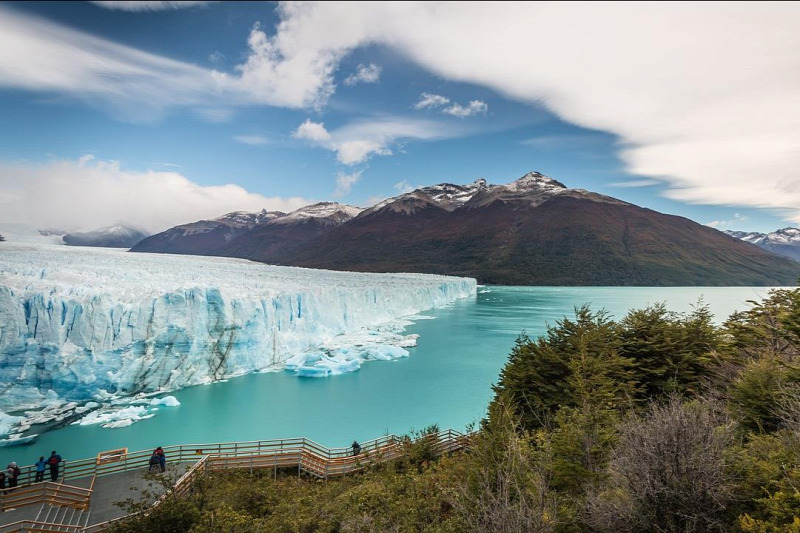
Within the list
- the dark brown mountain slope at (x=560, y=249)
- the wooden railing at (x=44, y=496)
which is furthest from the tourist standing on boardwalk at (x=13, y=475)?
the dark brown mountain slope at (x=560, y=249)

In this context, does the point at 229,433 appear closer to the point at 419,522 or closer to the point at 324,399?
the point at 324,399

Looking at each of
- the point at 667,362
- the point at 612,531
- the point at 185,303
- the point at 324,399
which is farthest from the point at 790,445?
the point at 185,303

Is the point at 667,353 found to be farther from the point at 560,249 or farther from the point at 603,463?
the point at 560,249

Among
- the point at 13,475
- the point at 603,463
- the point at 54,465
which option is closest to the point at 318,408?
the point at 54,465

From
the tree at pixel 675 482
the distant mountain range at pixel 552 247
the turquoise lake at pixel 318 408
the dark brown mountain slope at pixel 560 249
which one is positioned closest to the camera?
the tree at pixel 675 482

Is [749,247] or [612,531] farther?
[749,247]

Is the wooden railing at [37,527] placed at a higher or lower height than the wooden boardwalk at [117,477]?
higher

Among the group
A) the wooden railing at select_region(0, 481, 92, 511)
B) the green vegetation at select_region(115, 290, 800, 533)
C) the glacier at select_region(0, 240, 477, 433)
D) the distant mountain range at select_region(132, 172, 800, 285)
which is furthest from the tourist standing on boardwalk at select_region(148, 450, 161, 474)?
the distant mountain range at select_region(132, 172, 800, 285)

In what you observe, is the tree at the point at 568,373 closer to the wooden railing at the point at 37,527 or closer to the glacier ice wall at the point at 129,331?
the wooden railing at the point at 37,527
